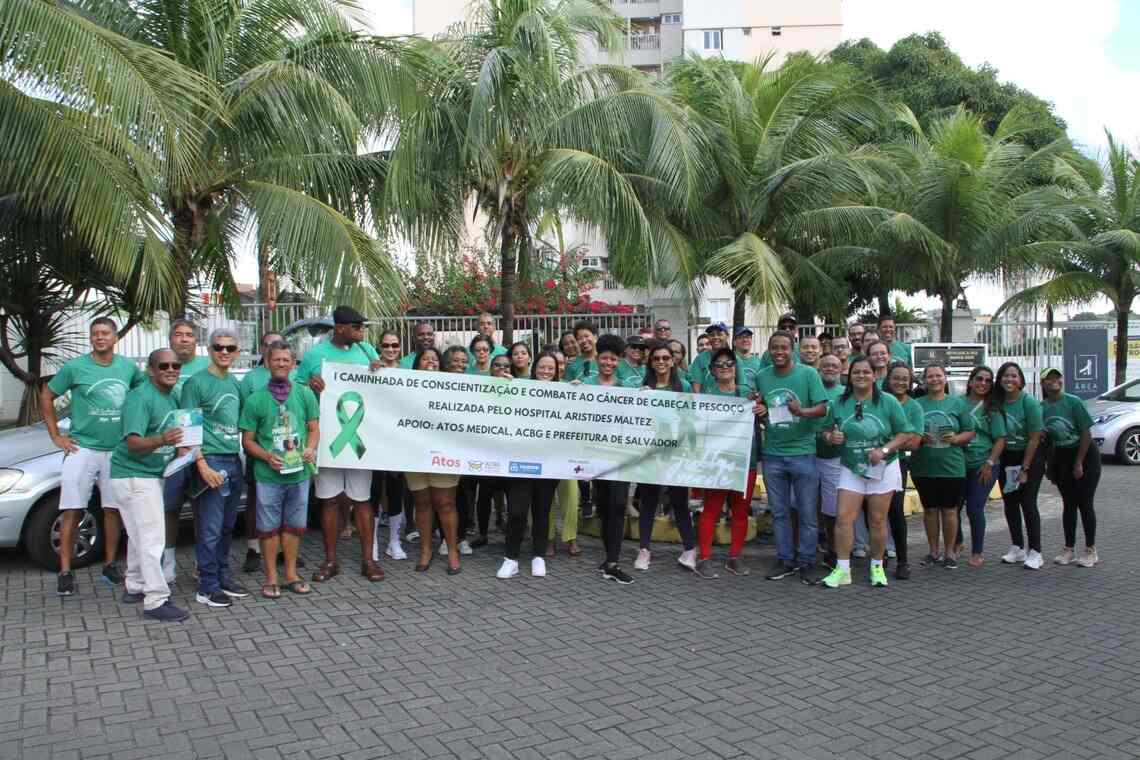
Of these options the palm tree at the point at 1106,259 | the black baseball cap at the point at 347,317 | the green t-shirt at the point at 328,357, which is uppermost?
the palm tree at the point at 1106,259

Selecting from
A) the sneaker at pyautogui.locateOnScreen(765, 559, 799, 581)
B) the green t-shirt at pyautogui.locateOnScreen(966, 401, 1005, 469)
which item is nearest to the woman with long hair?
the sneaker at pyautogui.locateOnScreen(765, 559, 799, 581)

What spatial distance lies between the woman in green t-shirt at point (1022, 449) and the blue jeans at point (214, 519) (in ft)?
19.3

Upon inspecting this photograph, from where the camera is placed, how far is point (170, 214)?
383 inches

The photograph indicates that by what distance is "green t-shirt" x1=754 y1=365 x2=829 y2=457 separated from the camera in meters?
6.91

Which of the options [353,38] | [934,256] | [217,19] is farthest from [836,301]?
[217,19]

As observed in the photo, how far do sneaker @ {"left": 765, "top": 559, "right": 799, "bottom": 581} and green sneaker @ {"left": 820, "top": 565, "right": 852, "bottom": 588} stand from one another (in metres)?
0.31

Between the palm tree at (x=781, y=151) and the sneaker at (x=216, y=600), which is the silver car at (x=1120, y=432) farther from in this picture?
the sneaker at (x=216, y=600)

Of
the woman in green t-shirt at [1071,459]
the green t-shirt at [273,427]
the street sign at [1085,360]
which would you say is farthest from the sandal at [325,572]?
the street sign at [1085,360]

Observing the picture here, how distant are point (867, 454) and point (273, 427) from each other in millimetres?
4204

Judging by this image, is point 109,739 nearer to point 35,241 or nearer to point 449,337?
point 35,241

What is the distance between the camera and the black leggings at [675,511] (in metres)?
7.21

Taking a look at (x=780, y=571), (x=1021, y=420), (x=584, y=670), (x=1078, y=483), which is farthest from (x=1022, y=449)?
(x=584, y=670)

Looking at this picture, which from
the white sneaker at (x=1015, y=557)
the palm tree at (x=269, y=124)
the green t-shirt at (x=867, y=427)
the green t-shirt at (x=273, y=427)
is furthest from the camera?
the palm tree at (x=269, y=124)

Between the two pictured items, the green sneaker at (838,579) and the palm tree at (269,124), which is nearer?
the green sneaker at (838,579)
